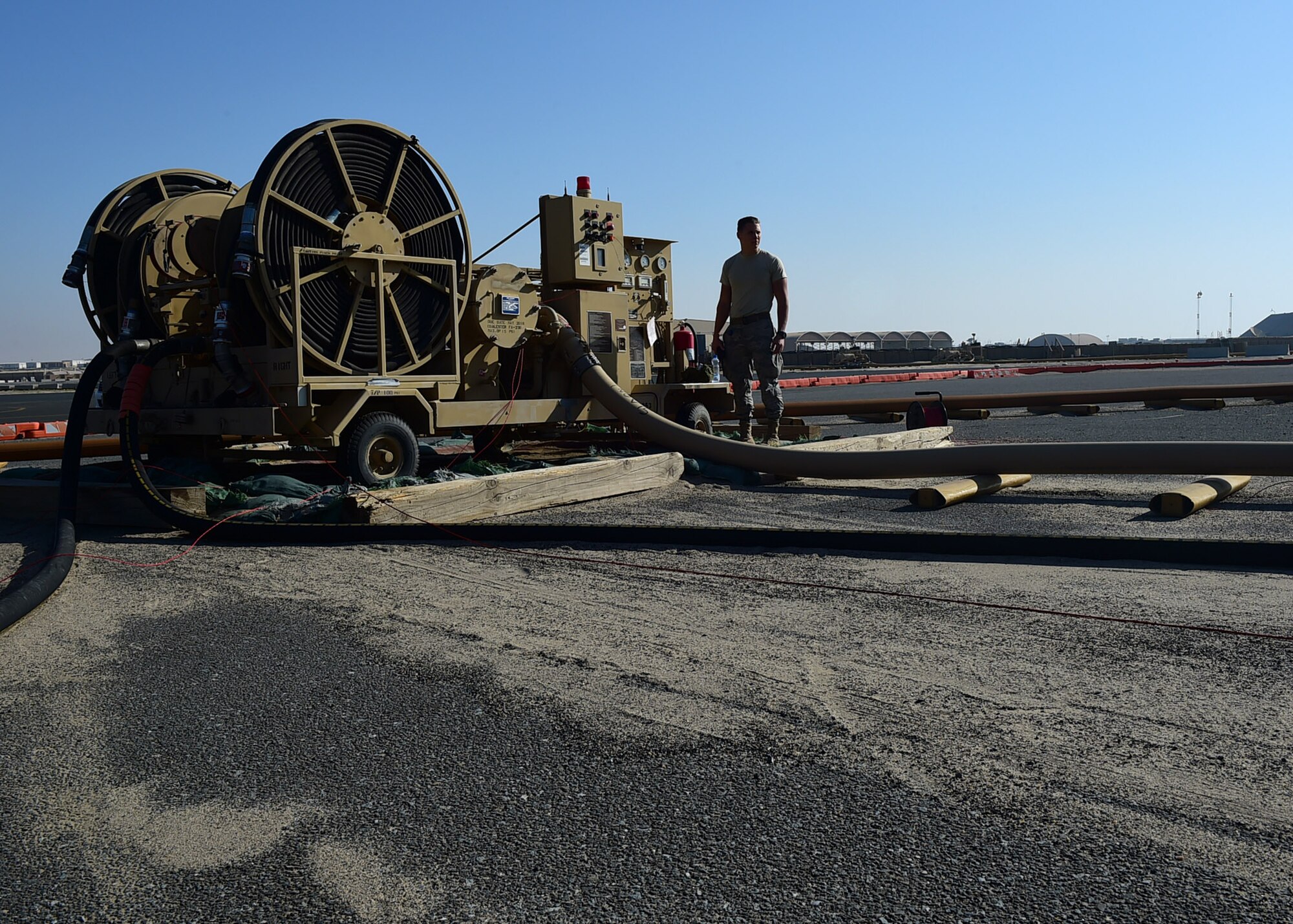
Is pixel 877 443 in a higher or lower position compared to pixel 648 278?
lower

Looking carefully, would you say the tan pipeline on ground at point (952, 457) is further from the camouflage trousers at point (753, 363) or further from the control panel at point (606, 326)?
the camouflage trousers at point (753, 363)

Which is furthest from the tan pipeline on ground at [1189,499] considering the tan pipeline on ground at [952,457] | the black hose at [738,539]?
the black hose at [738,539]

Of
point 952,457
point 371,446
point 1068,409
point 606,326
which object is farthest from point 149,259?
point 1068,409

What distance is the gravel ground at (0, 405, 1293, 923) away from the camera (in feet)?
7.79

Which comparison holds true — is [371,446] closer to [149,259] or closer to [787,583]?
[149,259]

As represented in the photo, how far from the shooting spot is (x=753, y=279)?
10.6m

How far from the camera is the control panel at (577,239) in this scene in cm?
1079

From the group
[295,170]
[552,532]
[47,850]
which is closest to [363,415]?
[295,170]

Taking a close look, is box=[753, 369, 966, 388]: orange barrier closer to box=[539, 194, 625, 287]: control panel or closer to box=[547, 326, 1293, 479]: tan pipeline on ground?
box=[539, 194, 625, 287]: control panel

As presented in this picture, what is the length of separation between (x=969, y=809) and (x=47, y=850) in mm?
2181

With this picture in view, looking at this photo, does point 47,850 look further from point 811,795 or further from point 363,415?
point 363,415

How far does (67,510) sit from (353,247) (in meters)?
2.95

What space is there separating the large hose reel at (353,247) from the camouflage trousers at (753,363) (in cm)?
280

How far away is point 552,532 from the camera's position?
6336 mm
